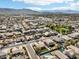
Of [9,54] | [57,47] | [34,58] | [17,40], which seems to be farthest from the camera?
[17,40]

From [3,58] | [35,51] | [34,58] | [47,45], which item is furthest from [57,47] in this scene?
[3,58]

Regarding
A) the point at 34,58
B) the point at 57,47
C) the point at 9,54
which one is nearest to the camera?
the point at 34,58

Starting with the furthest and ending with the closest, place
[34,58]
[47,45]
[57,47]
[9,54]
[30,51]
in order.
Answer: [47,45]
[57,47]
[30,51]
[9,54]
[34,58]

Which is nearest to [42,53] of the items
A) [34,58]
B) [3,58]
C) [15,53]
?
[34,58]

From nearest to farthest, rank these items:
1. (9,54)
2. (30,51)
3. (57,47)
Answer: (9,54), (30,51), (57,47)

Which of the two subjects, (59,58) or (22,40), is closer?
(59,58)

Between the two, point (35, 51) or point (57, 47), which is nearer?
point (35, 51)

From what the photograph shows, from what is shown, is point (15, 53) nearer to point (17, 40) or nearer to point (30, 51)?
point (30, 51)

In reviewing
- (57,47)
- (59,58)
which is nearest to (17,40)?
(57,47)

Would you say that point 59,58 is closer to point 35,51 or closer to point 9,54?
point 35,51
